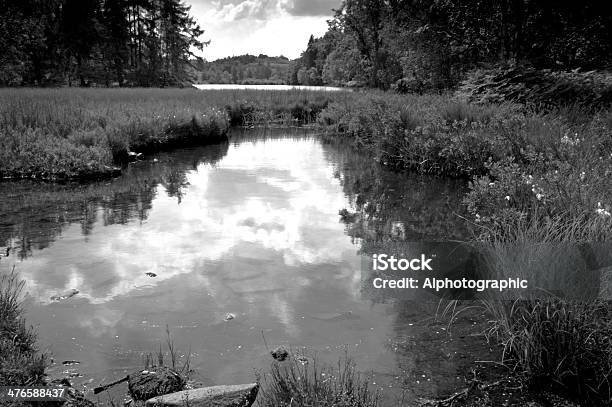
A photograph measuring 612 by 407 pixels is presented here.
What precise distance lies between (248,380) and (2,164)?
10427 mm

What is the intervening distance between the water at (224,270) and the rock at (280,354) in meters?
0.13

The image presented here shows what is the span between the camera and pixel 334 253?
7.10 metres

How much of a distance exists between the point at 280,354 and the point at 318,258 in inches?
103

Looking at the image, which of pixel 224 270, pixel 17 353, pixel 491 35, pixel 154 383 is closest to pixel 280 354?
pixel 154 383

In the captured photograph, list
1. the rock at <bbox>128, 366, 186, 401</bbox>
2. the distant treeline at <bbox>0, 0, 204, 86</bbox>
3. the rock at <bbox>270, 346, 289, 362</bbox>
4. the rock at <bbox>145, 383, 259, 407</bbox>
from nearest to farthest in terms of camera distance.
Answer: the rock at <bbox>145, 383, 259, 407</bbox> → the rock at <bbox>128, 366, 186, 401</bbox> → the rock at <bbox>270, 346, 289, 362</bbox> → the distant treeline at <bbox>0, 0, 204, 86</bbox>

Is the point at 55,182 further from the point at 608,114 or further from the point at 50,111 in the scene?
the point at 608,114

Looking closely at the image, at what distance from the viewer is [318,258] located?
6898 millimetres

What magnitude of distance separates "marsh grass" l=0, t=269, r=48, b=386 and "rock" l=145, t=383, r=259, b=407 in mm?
1051

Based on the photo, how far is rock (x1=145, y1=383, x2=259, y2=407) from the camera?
3.40 meters

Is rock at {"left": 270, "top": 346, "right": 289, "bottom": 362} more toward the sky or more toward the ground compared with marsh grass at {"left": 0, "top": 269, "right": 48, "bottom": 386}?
more toward the ground

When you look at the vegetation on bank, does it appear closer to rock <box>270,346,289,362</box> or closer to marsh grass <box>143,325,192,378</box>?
rock <box>270,346,289,362</box>

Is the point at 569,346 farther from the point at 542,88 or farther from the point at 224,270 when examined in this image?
the point at 542,88

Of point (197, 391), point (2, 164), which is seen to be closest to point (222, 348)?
point (197, 391)

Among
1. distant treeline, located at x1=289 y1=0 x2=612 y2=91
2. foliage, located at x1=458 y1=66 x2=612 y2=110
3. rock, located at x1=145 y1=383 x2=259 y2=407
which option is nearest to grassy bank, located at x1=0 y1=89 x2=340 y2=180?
rock, located at x1=145 y1=383 x2=259 y2=407
